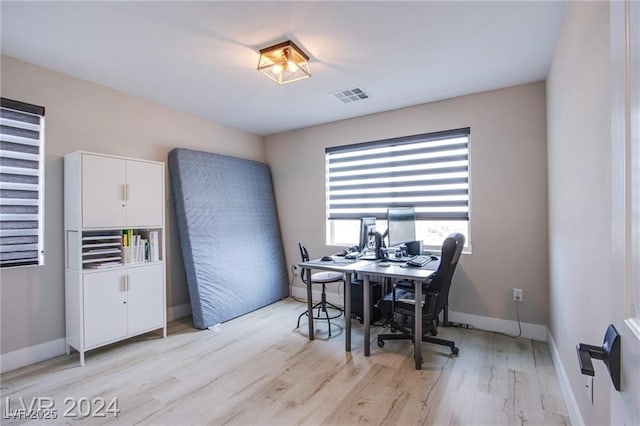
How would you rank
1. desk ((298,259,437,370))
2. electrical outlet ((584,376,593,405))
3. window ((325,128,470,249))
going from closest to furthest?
electrical outlet ((584,376,593,405)), desk ((298,259,437,370)), window ((325,128,470,249))

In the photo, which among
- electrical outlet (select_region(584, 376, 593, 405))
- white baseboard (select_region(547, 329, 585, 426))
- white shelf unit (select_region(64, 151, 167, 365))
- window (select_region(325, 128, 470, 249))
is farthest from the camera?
window (select_region(325, 128, 470, 249))

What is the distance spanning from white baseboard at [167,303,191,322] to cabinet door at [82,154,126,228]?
4.52 feet

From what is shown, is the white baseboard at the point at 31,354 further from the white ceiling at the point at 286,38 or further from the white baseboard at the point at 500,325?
the white baseboard at the point at 500,325

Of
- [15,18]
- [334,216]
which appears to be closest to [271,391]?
[334,216]

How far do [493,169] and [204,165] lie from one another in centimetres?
346

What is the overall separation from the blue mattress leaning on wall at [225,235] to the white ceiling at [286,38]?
96 cm

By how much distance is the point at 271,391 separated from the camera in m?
2.21

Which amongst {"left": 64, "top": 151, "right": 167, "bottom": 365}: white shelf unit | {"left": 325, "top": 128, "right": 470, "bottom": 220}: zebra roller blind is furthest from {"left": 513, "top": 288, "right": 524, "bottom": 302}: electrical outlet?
{"left": 64, "top": 151, "right": 167, "bottom": 365}: white shelf unit

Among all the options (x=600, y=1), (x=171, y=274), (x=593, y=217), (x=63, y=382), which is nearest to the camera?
(x=600, y=1)

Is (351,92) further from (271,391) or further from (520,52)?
(271,391)

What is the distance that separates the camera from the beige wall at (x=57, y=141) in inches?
101

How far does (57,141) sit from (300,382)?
3.12 metres

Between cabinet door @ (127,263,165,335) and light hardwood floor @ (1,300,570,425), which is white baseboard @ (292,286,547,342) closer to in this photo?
light hardwood floor @ (1,300,570,425)

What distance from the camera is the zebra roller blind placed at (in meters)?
3.50
